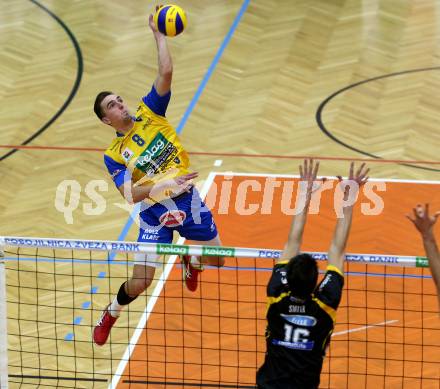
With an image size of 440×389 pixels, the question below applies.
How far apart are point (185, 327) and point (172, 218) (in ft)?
4.86

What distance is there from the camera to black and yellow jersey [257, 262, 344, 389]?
8094 millimetres

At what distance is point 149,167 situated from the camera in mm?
11117

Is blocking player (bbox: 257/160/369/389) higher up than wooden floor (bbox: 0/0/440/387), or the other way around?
wooden floor (bbox: 0/0/440/387)

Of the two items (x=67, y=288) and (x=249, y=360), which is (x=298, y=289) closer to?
(x=249, y=360)

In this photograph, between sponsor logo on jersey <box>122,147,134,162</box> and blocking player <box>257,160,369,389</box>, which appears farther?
sponsor logo on jersey <box>122,147,134,162</box>

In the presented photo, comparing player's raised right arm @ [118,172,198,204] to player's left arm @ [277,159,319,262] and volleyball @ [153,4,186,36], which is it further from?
player's left arm @ [277,159,319,262]

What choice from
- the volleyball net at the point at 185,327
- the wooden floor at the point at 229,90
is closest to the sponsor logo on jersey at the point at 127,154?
the volleyball net at the point at 185,327

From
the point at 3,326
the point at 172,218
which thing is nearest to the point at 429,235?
the point at 172,218

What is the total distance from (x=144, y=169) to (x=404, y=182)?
203 inches

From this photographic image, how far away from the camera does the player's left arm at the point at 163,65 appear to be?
35.6 feet

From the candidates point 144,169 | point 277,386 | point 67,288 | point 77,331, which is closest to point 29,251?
point 67,288

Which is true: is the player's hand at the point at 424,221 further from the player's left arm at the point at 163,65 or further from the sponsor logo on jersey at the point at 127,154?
the sponsor logo on jersey at the point at 127,154

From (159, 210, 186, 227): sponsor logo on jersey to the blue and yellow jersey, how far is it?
0.41 metres

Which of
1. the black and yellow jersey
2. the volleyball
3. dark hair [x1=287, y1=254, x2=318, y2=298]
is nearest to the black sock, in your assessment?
the volleyball
